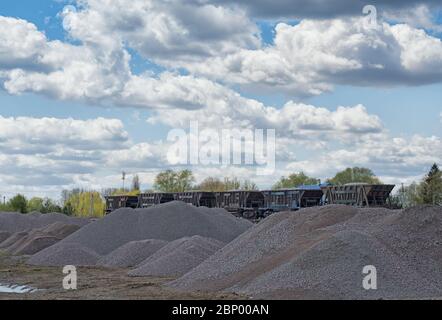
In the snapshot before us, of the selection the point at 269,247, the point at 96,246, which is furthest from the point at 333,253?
the point at 96,246

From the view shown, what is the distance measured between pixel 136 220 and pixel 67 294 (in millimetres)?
17244

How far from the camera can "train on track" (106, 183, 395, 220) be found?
39.9m

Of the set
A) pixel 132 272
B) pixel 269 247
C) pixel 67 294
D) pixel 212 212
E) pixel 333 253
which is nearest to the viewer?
pixel 333 253

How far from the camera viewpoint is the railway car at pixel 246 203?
48500mm

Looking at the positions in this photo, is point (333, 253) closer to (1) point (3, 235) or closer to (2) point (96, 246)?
(2) point (96, 246)

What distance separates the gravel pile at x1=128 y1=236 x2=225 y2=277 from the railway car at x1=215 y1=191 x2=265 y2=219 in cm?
2194

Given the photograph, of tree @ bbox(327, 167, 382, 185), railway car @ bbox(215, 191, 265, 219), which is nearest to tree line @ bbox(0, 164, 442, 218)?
tree @ bbox(327, 167, 382, 185)

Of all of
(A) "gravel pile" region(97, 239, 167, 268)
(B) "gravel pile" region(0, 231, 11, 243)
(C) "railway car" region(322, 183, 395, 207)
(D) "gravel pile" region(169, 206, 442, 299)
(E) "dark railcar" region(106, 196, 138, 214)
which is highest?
(C) "railway car" region(322, 183, 395, 207)

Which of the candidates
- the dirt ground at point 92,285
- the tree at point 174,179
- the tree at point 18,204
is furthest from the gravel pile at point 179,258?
the tree at point 174,179

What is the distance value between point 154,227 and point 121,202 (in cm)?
3049

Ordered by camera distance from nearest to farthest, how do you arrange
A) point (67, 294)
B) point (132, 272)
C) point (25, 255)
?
point (67, 294) → point (132, 272) → point (25, 255)

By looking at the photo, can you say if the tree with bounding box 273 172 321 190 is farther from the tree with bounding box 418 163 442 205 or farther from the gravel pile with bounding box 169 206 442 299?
the gravel pile with bounding box 169 206 442 299

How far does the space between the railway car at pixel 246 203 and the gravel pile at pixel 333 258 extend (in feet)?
84.2

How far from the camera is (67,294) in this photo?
1867 centimetres
